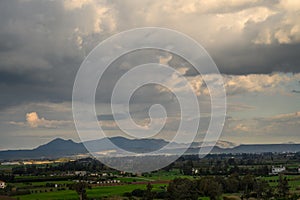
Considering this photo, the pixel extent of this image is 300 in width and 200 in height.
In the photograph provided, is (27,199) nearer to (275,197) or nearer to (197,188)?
(197,188)

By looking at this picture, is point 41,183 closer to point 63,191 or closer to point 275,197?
point 63,191

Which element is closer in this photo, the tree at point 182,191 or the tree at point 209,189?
the tree at point 182,191

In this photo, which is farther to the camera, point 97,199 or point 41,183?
point 41,183

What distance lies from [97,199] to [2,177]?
5748 centimetres

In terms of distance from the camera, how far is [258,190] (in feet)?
259

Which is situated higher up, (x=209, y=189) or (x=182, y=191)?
(x=182, y=191)

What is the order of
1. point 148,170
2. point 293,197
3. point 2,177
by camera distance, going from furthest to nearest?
1. point 148,170
2. point 2,177
3. point 293,197

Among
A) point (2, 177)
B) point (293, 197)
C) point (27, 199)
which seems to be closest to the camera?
point (293, 197)

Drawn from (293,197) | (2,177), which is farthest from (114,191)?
(2,177)

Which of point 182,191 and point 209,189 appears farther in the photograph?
point 209,189

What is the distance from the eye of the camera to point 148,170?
160 metres

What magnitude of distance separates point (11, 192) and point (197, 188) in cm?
3718

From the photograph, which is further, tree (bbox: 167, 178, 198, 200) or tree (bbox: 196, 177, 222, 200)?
tree (bbox: 196, 177, 222, 200)

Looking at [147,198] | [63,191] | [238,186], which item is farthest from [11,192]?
[238,186]
